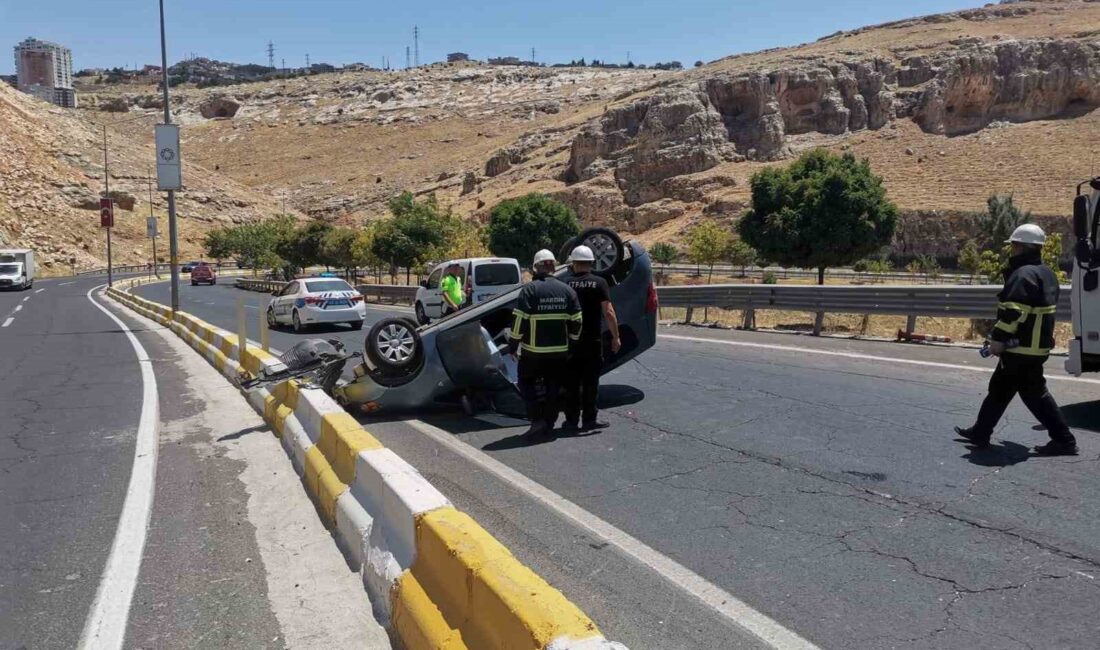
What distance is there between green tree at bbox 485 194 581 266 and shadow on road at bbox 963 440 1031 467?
5356 cm

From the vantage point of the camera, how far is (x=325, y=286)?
22906 millimetres

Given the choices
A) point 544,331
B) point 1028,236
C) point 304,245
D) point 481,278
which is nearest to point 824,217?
point 481,278

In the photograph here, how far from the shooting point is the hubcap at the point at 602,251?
943 cm

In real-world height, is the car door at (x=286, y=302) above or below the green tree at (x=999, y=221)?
below

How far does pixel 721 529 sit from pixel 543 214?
5644 centimetres

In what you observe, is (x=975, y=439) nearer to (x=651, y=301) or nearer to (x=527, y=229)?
(x=651, y=301)

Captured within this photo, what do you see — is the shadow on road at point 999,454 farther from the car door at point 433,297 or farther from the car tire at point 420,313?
the car tire at point 420,313

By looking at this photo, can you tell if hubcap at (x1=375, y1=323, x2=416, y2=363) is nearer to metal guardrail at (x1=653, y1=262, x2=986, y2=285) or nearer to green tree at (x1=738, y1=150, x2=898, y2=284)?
green tree at (x1=738, y1=150, x2=898, y2=284)

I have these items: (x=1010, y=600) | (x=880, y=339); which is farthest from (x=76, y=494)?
(x=880, y=339)

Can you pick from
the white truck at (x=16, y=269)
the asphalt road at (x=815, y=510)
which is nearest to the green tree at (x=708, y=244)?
the white truck at (x=16, y=269)

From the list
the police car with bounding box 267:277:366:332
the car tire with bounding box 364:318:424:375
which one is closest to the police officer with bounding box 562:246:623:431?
the car tire with bounding box 364:318:424:375

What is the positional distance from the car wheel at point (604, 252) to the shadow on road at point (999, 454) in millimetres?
4017

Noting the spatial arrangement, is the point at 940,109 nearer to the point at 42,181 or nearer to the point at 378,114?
the point at 42,181

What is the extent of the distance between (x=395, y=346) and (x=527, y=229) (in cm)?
5236
